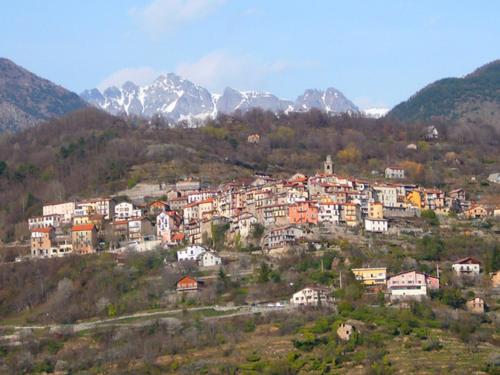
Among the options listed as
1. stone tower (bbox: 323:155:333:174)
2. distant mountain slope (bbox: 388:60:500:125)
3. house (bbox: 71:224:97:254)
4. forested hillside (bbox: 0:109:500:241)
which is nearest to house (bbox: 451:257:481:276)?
house (bbox: 71:224:97:254)

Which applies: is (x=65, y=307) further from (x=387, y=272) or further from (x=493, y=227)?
(x=493, y=227)

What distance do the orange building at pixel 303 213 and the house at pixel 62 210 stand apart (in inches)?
544

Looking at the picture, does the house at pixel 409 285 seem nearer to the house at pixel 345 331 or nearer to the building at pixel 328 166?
the house at pixel 345 331

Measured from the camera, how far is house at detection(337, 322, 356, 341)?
162 feet

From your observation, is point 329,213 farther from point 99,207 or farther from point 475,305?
point 99,207

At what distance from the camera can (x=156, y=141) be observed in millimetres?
86562

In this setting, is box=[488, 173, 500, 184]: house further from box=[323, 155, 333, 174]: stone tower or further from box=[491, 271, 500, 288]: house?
box=[491, 271, 500, 288]: house

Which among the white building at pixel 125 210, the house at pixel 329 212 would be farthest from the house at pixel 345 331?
the white building at pixel 125 210

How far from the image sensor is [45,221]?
73312mm

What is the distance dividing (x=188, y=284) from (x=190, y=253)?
15.8 ft

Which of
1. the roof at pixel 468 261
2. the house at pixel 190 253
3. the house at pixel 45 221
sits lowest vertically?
the roof at pixel 468 261

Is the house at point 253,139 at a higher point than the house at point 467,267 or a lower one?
higher

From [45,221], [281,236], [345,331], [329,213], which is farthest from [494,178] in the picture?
[345,331]

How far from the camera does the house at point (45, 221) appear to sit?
238 feet
